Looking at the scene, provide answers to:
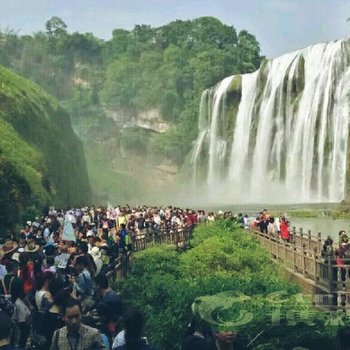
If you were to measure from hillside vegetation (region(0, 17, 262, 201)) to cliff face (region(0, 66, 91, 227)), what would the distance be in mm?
20916

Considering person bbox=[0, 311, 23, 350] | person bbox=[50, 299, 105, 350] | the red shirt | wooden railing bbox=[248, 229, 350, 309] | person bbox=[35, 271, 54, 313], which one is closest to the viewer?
person bbox=[0, 311, 23, 350]

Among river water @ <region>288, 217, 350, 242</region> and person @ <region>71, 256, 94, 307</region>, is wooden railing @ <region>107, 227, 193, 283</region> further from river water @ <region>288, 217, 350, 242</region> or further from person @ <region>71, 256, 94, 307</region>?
person @ <region>71, 256, 94, 307</region>

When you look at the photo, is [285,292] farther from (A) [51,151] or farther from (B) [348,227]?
(A) [51,151]

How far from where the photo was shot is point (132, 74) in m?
91.8

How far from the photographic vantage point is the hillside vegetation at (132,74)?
3199 inches

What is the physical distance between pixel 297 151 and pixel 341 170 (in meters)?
4.75

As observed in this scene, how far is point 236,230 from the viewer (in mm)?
24125

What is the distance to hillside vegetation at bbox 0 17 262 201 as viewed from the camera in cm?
8125

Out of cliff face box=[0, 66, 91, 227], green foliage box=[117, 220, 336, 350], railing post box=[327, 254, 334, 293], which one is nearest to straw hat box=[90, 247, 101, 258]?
→ green foliage box=[117, 220, 336, 350]

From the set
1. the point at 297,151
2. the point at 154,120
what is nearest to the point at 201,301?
the point at 297,151

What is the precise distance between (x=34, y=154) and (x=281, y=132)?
23.9 meters

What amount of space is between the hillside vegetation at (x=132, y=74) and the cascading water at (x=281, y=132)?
1285cm

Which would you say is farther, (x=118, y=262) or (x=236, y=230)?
(x=236, y=230)

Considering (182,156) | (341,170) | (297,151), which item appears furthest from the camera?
(182,156)
